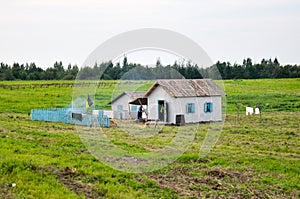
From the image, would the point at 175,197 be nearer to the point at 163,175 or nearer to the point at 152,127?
the point at 163,175

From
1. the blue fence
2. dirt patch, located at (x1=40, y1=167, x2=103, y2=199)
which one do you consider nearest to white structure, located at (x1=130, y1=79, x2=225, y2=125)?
the blue fence

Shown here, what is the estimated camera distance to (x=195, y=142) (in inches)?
838

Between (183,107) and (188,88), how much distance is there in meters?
1.59

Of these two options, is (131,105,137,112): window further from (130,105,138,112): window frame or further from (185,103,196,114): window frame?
(185,103,196,114): window frame

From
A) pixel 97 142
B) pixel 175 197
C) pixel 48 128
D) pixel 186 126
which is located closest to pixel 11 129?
pixel 48 128

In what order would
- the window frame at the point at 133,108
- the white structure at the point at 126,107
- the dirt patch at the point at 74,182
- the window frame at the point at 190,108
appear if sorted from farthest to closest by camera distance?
the window frame at the point at 133,108
the white structure at the point at 126,107
the window frame at the point at 190,108
the dirt patch at the point at 74,182

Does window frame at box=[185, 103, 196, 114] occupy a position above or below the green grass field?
above

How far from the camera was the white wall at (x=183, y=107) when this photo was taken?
29.6 meters

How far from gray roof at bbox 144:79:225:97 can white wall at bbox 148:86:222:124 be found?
10.5 inches

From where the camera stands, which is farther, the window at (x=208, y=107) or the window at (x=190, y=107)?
the window at (x=208, y=107)

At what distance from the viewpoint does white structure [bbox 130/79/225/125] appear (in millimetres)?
29641

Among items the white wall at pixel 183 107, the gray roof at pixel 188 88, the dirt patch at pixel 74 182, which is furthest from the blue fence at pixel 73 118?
the dirt patch at pixel 74 182

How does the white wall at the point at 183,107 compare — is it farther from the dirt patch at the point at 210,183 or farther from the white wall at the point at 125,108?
the dirt patch at the point at 210,183

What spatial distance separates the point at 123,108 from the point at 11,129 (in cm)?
1218
